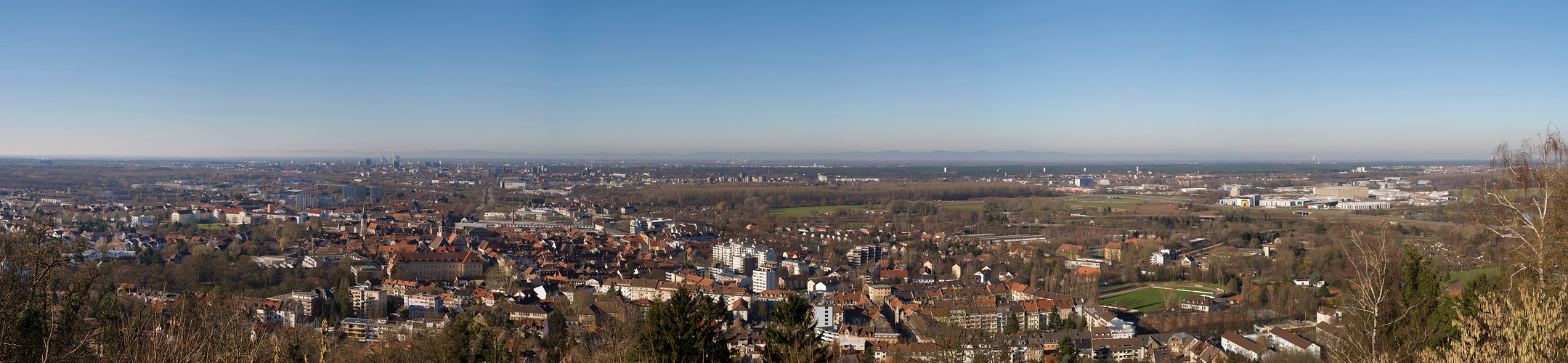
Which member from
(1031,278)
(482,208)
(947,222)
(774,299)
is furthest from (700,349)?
(482,208)

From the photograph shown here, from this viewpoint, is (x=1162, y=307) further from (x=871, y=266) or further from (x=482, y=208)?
(x=482, y=208)

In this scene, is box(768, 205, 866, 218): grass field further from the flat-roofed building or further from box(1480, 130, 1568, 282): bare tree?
box(1480, 130, 1568, 282): bare tree

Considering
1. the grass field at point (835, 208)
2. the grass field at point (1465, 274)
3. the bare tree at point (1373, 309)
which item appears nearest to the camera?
the bare tree at point (1373, 309)

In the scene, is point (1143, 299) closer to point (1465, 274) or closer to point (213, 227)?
point (1465, 274)

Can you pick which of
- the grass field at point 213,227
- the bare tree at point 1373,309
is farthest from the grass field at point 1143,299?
the grass field at point 213,227

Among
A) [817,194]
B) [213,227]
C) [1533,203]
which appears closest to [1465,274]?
[1533,203]

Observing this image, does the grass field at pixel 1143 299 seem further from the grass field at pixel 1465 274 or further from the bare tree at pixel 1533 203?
the bare tree at pixel 1533 203
